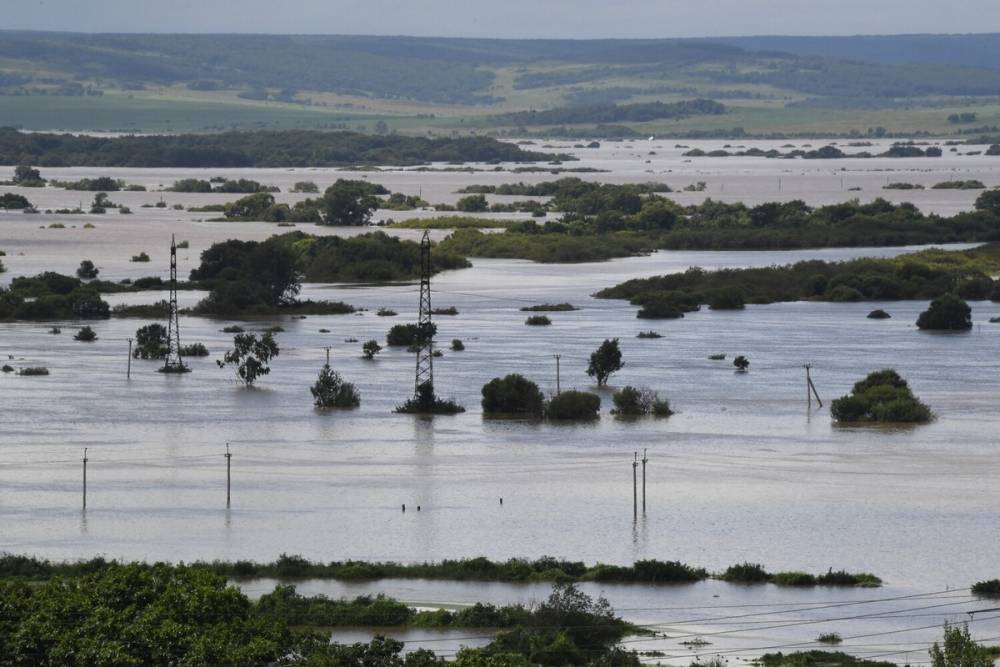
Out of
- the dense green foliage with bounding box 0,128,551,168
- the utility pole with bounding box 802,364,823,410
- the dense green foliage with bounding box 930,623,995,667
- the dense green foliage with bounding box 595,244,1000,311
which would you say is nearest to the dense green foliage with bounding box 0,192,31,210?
the dense green foliage with bounding box 595,244,1000,311

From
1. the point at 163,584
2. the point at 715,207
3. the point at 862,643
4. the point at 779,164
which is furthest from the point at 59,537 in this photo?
the point at 779,164

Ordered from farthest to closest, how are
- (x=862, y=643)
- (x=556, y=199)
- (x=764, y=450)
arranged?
(x=556, y=199)
(x=764, y=450)
(x=862, y=643)

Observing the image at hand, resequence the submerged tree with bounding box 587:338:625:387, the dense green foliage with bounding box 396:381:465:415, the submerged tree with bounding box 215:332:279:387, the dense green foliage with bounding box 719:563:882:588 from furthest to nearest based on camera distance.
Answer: the submerged tree with bounding box 215:332:279:387 < the submerged tree with bounding box 587:338:625:387 < the dense green foliage with bounding box 396:381:465:415 < the dense green foliage with bounding box 719:563:882:588

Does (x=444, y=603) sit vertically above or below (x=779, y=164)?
below

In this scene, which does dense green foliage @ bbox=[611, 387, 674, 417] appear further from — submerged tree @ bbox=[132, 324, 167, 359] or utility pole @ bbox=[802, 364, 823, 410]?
submerged tree @ bbox=[132, 324, 167, 359]

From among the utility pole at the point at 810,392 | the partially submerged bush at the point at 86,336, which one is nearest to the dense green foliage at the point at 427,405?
the utility pole at the point at 810,392

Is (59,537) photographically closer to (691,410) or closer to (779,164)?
(691,410)
